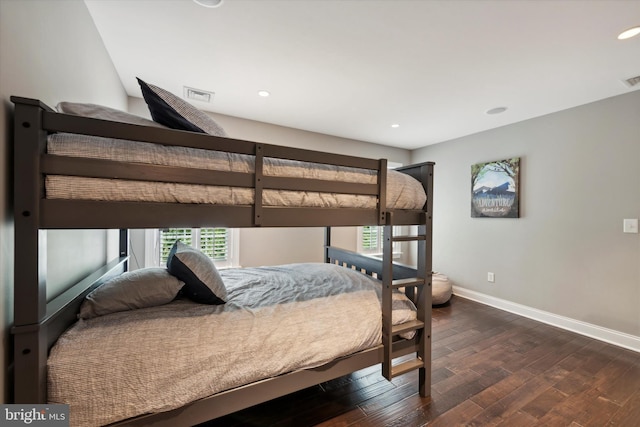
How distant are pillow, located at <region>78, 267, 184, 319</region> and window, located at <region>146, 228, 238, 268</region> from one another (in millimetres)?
1621

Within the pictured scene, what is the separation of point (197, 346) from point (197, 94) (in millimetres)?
2546

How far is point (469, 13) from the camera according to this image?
1.61 metres

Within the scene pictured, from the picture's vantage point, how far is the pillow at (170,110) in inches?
48.4

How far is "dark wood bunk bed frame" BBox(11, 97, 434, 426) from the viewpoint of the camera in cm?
90

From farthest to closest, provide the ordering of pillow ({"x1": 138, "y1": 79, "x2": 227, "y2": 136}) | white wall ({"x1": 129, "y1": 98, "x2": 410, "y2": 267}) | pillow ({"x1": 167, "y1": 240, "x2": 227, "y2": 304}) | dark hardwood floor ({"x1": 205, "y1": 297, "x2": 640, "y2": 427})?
white wall ({"x1": 129, "y1": 98, "x2": 410, "y2": 267}), dark hardwood floor ({"x1": 205, "y1": 297, "x2": 640, "y2": 427}), pillow ({"x1": 167, "y1": 240, "x2": 227, "y2": 304}), pillow ({"x1": 138, "y1": 79, "x2": 227, "y2": 136})

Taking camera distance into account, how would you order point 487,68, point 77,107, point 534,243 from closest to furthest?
point 77,107 < point 487,68 < point 534,243

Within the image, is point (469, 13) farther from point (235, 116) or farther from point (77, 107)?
point (235, 116)

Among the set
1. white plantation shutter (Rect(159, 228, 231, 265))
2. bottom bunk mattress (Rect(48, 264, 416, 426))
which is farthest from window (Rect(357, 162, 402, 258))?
bottom bunk mattress (Rect(48, 264, 416, 426))

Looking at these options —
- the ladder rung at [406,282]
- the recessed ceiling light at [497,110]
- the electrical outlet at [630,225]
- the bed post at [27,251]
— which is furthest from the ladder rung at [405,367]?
the recessed ceiling light at [497,110]

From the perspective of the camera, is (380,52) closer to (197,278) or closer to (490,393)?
(197,278)

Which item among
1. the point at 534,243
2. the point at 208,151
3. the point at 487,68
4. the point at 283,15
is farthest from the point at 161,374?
the point at 534,243

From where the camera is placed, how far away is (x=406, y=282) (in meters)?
1.75

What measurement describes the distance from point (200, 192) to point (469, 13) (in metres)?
1.88

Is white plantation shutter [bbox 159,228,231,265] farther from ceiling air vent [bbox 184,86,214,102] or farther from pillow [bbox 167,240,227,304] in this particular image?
pillow [bbox 167,240,227,304]
